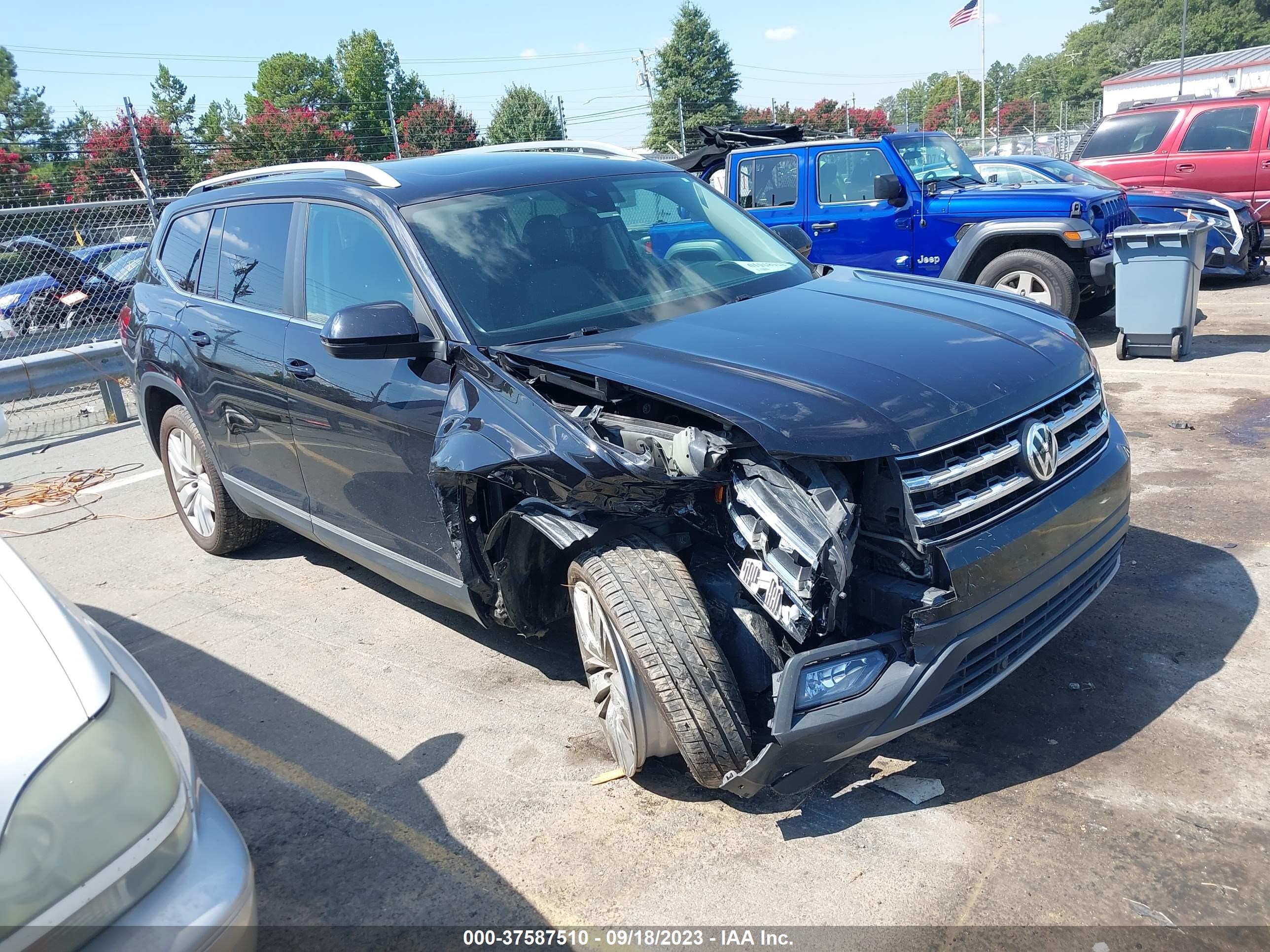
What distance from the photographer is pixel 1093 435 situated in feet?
11.2

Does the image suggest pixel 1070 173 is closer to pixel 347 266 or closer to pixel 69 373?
pixel 347 266

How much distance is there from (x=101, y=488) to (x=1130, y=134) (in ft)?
42.3

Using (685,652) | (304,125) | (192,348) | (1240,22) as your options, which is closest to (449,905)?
(685,652)

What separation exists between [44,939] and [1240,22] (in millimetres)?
95150

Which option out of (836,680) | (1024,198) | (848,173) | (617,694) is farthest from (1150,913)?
(848,173)

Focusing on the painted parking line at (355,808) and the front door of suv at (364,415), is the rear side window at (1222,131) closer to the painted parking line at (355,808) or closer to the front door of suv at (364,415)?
the front door of suv at (364,415)

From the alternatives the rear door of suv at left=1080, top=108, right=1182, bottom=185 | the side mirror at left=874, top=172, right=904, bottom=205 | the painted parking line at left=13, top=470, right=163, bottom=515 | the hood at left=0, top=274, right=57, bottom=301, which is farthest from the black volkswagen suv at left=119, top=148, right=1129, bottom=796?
the rear door of suv at left=1080, top=108, right=1182, bottom=185

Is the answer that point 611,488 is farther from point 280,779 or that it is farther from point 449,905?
point 280,779

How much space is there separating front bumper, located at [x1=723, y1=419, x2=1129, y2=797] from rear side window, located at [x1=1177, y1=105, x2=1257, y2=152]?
38.5 ft

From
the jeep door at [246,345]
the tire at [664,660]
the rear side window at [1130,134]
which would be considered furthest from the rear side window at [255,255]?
the rear side window at [1130,134]

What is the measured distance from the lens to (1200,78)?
4606cm

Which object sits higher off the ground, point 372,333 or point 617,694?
point 372,333

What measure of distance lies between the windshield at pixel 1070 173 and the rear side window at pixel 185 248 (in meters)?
9.07

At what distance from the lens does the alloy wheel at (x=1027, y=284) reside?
889 cm
